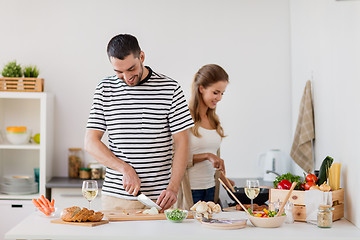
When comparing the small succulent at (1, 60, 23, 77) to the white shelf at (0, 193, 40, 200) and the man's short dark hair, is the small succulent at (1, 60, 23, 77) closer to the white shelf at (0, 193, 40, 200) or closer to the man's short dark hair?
the white shelf at (0, 193, 40, 200)

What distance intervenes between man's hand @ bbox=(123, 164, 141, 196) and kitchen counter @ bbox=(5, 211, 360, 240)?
0.22 metres

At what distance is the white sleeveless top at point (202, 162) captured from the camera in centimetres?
300

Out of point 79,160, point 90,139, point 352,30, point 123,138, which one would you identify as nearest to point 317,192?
point 352,30

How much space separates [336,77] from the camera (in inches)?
103

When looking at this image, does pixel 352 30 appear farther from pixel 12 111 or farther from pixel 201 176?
pixel 12 111

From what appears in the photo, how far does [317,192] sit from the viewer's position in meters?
2.26

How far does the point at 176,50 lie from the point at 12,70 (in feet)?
4.36

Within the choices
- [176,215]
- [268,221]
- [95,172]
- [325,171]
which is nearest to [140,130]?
[176,215]

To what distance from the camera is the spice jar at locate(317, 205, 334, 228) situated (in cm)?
210

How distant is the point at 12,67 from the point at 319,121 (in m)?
2.37

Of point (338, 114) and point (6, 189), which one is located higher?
point (338, 114)

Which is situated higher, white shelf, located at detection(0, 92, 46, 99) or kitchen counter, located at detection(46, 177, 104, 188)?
white shelf, located at detection(0, 92, 46, 99)

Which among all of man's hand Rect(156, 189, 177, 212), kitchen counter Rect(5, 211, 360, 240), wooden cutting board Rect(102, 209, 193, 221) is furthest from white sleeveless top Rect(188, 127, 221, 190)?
kitchen counter Rect(5, 211, 360, 240)

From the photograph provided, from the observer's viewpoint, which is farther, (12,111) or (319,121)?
(12,111)
